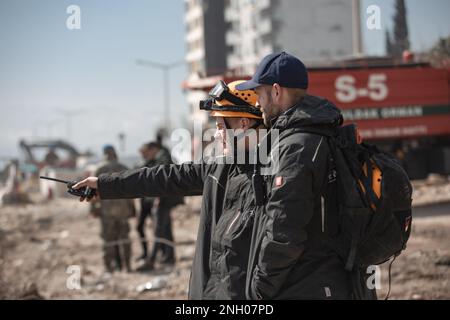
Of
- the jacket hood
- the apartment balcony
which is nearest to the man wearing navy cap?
the jacket hood

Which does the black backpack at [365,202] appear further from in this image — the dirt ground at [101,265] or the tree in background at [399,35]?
the tree in background at [399,35]

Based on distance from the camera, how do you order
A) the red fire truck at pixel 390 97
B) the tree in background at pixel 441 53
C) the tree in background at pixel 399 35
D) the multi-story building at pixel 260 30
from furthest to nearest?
the multi-story building at pixel 260 30, the tree in background at pixel 441 53, the red fire truck at pixel 390 97, the tree in background at pixel 399 35

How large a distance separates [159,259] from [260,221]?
849 centimetres

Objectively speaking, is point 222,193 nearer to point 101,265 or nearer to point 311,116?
point 311,116

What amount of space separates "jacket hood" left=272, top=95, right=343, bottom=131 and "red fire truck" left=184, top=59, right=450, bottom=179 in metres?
12.6

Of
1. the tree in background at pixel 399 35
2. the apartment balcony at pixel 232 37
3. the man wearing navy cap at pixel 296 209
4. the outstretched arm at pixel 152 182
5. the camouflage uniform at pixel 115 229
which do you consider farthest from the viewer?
the apartment balcony at pixel 232 37

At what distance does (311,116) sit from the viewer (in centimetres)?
344

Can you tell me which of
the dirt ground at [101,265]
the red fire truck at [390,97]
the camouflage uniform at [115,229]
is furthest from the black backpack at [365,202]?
the red fire truck at [390,97]

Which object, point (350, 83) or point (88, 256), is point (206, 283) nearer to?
point (88, 256)

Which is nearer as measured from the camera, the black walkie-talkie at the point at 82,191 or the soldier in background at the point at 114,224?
the black walkie-talkie at the point at 82,191

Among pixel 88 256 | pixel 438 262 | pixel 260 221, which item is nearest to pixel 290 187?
pixel 260 221

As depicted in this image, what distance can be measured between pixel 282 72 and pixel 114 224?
771cm

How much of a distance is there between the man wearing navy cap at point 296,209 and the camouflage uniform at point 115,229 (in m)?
7.12

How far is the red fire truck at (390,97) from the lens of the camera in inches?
641
